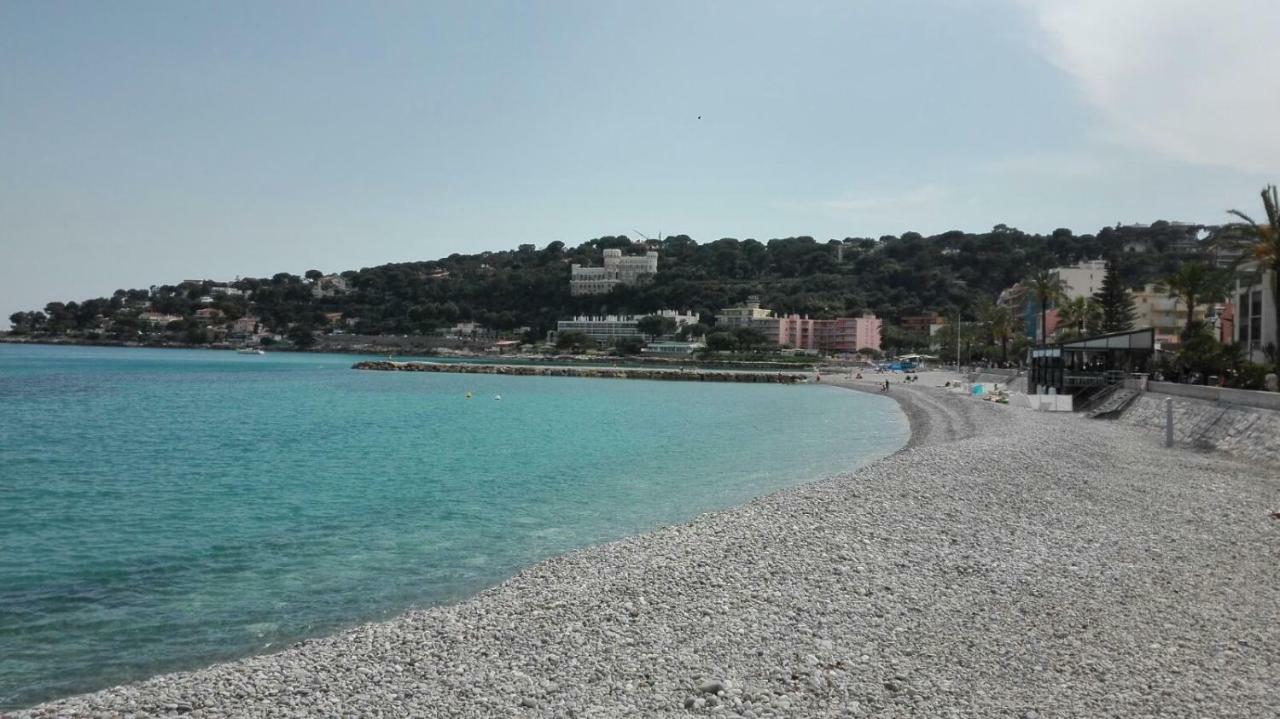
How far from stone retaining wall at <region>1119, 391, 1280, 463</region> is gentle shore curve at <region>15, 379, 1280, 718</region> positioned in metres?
9.06

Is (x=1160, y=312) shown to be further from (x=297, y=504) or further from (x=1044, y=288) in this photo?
(x=297, y=504)

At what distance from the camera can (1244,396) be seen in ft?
78.2

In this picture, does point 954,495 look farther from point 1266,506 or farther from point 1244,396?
point 1244,396

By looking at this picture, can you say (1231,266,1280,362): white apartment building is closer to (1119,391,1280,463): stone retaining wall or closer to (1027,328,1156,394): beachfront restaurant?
(1027,328,1156,394): beachfront restaurant

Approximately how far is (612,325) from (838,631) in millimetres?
157677

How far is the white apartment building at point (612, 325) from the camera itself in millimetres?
161750

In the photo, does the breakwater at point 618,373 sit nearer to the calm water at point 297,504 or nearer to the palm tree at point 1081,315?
the palm tree at point 1081,315

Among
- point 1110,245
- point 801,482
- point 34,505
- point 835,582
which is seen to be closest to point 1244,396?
point 801,482

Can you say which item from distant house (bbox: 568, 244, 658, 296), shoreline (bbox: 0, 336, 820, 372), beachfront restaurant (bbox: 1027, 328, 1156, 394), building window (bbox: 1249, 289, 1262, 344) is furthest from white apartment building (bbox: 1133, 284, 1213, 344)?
distant house (bbox: 568, 244, 658, 296)

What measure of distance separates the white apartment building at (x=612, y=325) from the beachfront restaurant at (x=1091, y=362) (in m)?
118

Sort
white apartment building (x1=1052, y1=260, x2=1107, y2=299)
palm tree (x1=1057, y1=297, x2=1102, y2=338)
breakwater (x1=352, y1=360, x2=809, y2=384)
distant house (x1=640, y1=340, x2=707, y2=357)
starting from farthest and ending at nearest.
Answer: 1. distant house (x1=640, y1=340, x2=707, y2=357)
2. white apartment building (x1=1052, y1=260, x2=1107, y2=299)
3. breakwater (x1=352, y1=360, x2=809, y2=384)
4. palm tree (x1=1057, y1=297, x2=1102, y2=338)

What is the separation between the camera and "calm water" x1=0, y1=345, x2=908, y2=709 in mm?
9281

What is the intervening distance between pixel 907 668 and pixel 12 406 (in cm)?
4828

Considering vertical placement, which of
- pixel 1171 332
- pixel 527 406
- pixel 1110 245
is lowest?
pixel 527 406
